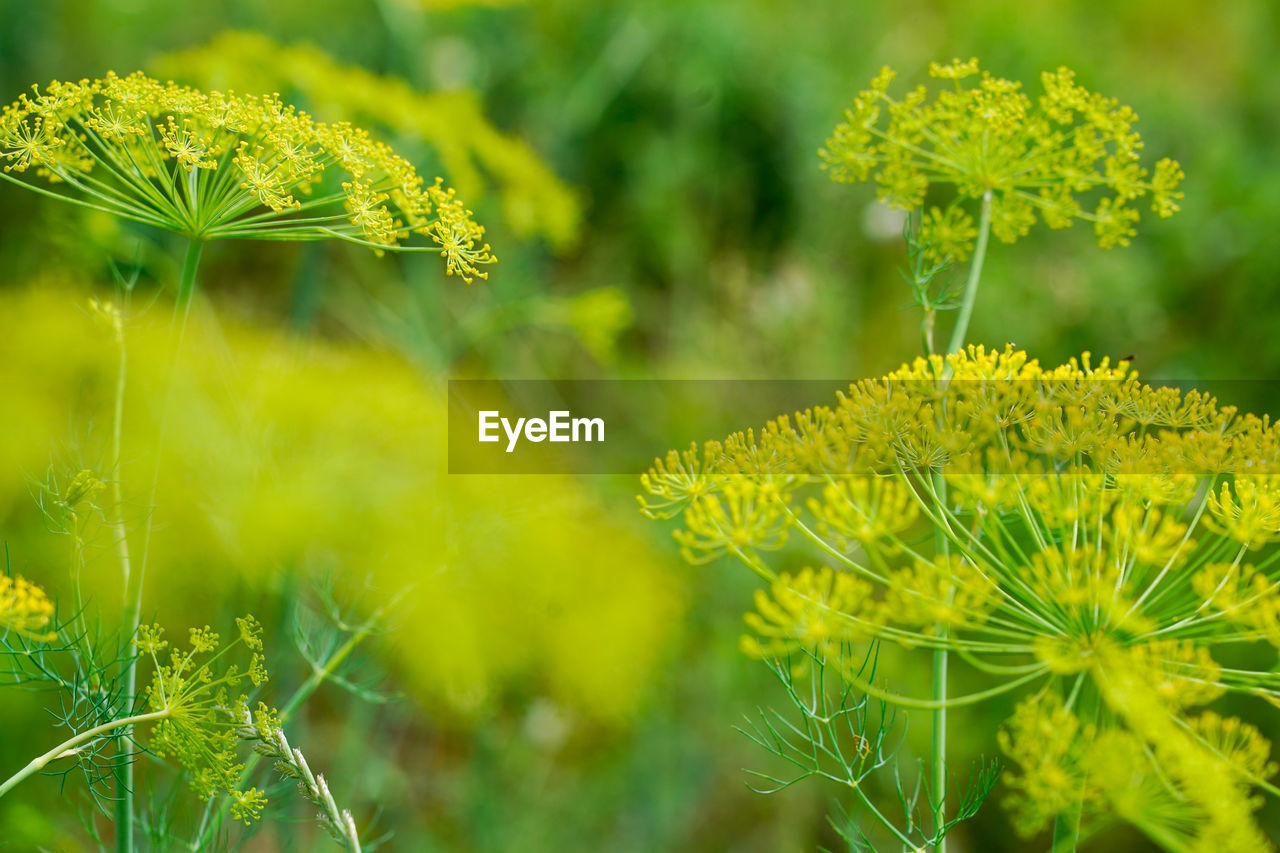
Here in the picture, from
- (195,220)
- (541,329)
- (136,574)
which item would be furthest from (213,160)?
(541,329)

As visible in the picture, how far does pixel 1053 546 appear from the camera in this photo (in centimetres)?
56

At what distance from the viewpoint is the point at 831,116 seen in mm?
2744

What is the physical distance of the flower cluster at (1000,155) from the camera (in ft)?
2.54

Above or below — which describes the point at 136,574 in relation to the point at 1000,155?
below

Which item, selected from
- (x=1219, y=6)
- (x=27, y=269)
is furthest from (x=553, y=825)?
(x=1219, y=6)

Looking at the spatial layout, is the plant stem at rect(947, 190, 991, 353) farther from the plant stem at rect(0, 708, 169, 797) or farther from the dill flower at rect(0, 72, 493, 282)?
the plant stem at rect(0, 708, 169, 797)

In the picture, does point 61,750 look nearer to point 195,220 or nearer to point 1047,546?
point 195,220

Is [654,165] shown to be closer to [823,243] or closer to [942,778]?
[823,243]

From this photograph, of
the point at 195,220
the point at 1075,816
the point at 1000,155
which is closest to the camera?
the point at 1075,816

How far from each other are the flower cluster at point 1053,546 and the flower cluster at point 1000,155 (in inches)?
8.4

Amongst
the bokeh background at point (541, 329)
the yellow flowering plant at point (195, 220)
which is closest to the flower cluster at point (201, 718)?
the yellow flowering plant at point (195, 220)

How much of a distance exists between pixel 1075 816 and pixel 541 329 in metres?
2.33

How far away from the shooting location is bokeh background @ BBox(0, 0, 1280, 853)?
149cm

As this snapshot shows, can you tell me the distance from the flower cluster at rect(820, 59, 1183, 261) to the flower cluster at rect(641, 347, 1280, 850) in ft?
0.70
